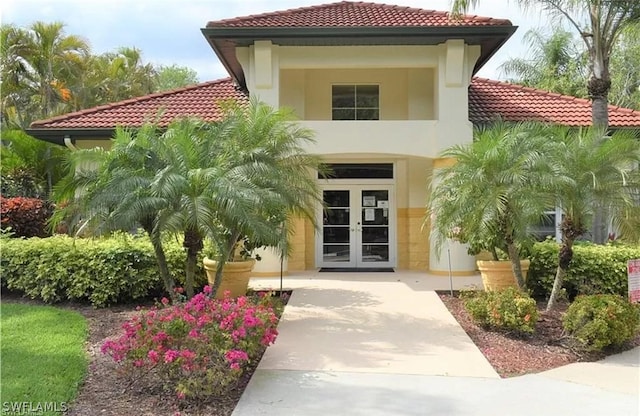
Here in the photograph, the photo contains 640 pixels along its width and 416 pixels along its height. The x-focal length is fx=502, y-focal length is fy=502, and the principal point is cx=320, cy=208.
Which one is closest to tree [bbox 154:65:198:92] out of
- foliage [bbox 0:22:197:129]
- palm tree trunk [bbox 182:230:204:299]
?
foliage [bbox 0:22:197:129]

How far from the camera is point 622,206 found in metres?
8.41

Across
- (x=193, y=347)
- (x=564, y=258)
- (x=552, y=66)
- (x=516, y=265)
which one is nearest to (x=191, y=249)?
(x=193, y=347)

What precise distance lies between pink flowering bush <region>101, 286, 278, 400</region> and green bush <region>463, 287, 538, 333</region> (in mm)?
4033

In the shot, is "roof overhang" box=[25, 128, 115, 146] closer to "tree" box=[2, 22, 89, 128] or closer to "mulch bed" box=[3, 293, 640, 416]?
"mulch bed" box=[3, 293, 640, 416]

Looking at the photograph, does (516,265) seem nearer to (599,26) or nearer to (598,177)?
(598,177)

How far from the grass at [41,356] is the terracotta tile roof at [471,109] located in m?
6.72

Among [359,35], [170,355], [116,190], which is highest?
[359,35]

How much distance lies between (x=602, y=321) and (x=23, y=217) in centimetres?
1463

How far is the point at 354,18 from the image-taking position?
46.9ft

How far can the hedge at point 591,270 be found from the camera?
10.5 m

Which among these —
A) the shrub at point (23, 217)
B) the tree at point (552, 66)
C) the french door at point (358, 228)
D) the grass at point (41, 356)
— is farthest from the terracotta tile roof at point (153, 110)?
the tree at point (552, 66)

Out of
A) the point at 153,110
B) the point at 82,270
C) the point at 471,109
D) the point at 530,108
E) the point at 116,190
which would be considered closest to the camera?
the point at 116,190

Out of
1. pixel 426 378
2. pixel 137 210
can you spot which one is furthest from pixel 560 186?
pixel 137 210

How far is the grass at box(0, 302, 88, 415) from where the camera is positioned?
5.43m
